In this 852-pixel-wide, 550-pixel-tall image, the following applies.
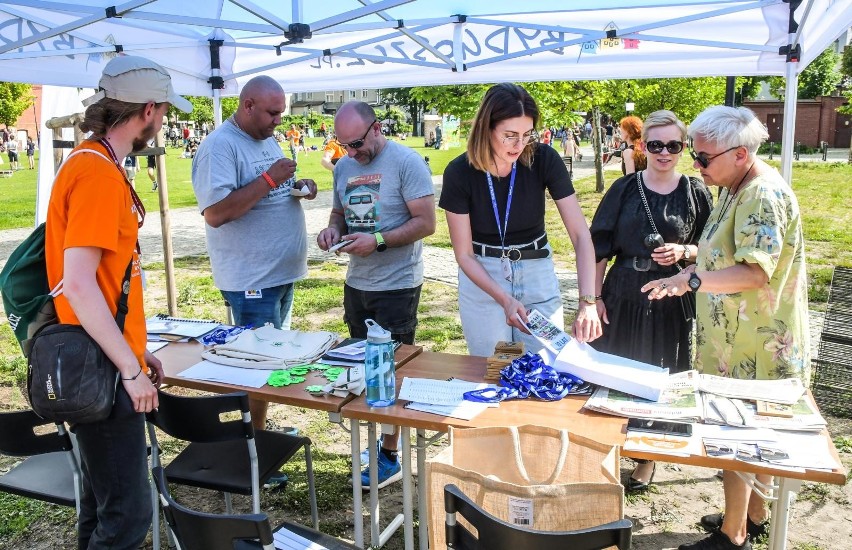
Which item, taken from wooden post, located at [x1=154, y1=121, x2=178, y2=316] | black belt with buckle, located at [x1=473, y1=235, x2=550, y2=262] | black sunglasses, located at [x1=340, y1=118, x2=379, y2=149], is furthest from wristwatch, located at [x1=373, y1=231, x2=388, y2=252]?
wooden post, located at [x1=154, y1=121, x2=178, y2=316]

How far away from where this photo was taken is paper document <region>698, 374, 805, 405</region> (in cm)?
233

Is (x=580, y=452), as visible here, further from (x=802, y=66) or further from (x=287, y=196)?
(x=802, y=66)

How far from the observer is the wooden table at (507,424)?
1.99m

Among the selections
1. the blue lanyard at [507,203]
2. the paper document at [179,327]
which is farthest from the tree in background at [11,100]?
the blue lanyard at [507,203]

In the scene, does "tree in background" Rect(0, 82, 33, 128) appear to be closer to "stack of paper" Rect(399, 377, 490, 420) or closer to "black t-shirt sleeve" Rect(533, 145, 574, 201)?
"black t-shirt sleeve" Rect(533, 145, 574, 201)

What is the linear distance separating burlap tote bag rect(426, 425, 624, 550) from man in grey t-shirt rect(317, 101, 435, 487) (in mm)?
1359

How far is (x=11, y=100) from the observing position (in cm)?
2822

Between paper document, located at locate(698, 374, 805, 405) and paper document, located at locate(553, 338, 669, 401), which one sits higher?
paper document, located at locate(553, 338, 669, 401)

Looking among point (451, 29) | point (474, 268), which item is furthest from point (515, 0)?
point (474, 268)

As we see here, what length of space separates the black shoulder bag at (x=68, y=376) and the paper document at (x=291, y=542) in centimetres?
65

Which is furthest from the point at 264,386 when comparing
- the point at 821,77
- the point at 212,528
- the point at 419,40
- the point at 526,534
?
the point at 821,77

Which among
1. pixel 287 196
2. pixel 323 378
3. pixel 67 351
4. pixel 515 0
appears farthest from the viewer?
pixel 515 0

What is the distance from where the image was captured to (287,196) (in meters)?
3.56

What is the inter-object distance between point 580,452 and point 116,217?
146 centimetres
